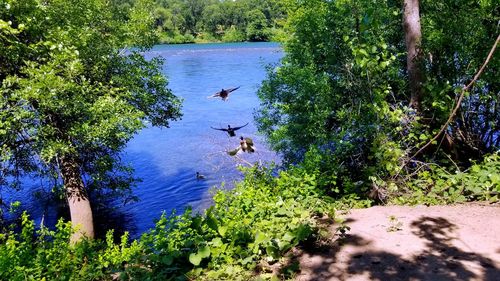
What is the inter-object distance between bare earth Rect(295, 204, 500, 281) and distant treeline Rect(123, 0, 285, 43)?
108145mm

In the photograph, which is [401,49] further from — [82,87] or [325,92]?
[82,87]


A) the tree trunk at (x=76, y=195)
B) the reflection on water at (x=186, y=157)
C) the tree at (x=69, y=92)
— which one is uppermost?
the tree at (x=69, y=92)

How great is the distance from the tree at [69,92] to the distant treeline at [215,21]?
10058 cm

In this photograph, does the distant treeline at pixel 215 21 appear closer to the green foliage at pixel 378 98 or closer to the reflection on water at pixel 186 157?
the reflection on water at pixel 186 157

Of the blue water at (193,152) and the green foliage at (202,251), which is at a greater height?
the green foliage at (202,251)

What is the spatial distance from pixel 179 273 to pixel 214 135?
2681 centimetres

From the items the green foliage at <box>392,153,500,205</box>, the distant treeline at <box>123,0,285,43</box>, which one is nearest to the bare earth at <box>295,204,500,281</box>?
the green foliage at <box>392,153,500,205</box>

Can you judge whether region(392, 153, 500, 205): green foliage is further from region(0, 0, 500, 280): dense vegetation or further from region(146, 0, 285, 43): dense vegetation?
region(146, 0, 285, 43): dense vegetation

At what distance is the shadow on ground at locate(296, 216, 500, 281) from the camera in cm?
540

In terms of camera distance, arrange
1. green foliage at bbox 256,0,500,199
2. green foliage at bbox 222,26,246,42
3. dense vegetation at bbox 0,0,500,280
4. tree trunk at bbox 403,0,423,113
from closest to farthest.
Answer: dense vegetation at bbox 0,0,500,280, green foliage at bbox 256,0,500,199, tree trunk at bbox 403,0,423,113, green foliage at bbox 222,26,246,42

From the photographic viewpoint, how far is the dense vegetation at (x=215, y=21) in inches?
4601

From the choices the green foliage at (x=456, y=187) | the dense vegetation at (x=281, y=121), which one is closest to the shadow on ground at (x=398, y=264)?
the dense vegetation at (x=281, y=121)

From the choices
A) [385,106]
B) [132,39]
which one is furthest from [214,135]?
[385,106]

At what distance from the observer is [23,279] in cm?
607
